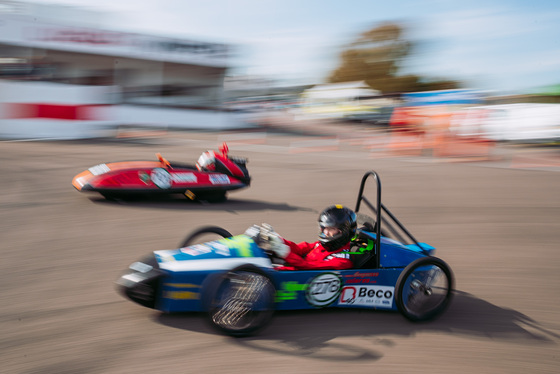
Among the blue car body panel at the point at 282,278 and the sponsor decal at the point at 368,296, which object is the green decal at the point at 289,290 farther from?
the sponsor decal at the point at 368,296

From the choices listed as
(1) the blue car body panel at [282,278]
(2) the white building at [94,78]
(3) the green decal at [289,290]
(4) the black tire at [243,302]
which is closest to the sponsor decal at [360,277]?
(1) the blue car body panel at [282,278]

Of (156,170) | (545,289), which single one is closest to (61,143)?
(156,170)

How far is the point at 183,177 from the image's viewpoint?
849cm

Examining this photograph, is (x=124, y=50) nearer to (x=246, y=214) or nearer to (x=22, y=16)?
(x=22, y=16)

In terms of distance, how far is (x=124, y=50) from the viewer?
2122 centimetres

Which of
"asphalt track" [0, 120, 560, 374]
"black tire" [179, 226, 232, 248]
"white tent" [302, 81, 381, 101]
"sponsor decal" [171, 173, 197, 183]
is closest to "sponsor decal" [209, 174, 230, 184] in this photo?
"sponsor decal" [171, 173, 197, 183]

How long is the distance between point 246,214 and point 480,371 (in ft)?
16.4

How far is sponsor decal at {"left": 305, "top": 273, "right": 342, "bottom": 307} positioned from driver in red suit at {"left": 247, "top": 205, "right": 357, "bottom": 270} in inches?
5.9

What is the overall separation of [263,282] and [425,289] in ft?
4.88

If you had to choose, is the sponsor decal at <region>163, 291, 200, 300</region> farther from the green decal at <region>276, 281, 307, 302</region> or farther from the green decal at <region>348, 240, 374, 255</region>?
the green decal at <region>348, 240, 374, 255</region>

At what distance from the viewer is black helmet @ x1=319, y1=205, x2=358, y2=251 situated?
4.76 meters

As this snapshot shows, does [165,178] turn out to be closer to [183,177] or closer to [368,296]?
[183,177]

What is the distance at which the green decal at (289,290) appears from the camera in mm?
4355

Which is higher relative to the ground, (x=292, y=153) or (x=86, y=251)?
(x=292, y=153)
